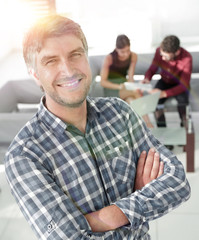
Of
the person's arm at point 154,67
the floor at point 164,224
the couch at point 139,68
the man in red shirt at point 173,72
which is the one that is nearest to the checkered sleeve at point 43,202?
the floor at point 164,224

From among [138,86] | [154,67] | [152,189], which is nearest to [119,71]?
[138,86]

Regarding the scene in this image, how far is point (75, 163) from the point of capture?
1239 millimetres

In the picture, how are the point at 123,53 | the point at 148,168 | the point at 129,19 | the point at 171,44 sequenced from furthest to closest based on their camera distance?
1. the point at 129,19
2. the point at 123,53
3. the point at 171,44
4. the point at 148,168

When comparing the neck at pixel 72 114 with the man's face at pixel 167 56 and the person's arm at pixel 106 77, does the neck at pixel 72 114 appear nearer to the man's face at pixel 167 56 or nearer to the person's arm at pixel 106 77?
the man's face at pixel 167 56

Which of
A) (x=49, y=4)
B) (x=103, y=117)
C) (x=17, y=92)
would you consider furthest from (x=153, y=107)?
(x=49, y=4)

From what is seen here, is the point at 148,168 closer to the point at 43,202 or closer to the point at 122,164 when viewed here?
the point at 122,164

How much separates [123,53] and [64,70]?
2895 millimetres

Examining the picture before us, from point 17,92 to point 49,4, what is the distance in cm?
400

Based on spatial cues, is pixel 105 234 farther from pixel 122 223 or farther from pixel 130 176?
pixel 130 176

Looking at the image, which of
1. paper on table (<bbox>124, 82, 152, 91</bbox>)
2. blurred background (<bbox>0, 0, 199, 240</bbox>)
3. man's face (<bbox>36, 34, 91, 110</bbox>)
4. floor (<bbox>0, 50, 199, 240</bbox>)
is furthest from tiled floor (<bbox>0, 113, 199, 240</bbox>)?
blurred background (<bbox>0, 0, 199, 240</bbox>)

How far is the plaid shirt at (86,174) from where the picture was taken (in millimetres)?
1153

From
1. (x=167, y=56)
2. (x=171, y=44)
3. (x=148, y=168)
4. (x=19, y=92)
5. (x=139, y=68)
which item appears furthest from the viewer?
(x=139, y=68)

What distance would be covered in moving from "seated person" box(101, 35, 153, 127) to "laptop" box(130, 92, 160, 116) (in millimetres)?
233

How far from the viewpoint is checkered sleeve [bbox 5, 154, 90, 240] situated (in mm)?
1138
